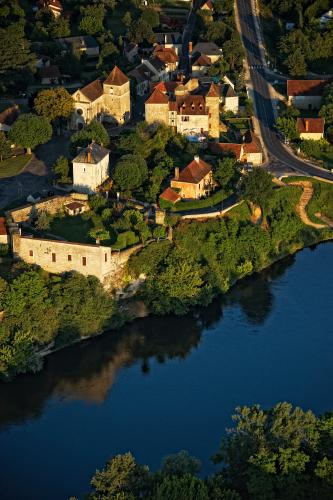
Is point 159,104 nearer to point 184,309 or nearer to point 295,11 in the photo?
point 184,309

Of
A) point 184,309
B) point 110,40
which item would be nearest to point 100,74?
point 110,40

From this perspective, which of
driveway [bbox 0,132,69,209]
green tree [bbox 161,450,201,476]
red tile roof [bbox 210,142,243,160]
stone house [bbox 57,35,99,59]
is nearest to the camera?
green tree [bbox 161,450,201,476]

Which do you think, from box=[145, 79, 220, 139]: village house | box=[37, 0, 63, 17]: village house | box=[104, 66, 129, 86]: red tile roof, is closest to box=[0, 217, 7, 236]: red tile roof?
box=[145, 79, 220, 139]: village house

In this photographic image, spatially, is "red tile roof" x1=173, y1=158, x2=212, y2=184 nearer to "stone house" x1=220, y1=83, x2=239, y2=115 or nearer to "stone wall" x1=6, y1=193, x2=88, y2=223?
"stone wall" x1=6, y1=193, x2=88, y2=223

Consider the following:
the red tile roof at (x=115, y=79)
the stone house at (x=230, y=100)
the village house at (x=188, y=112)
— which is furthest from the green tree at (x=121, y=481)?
the stone house at (x=230, y=100)

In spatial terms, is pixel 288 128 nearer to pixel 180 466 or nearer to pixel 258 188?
pixel 258 188

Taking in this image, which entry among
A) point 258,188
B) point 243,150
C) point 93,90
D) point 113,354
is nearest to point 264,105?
point 243,150

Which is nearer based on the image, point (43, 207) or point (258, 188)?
point (43, 207)

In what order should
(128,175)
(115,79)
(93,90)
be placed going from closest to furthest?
(128,175) → (115,79) → (93,90)
